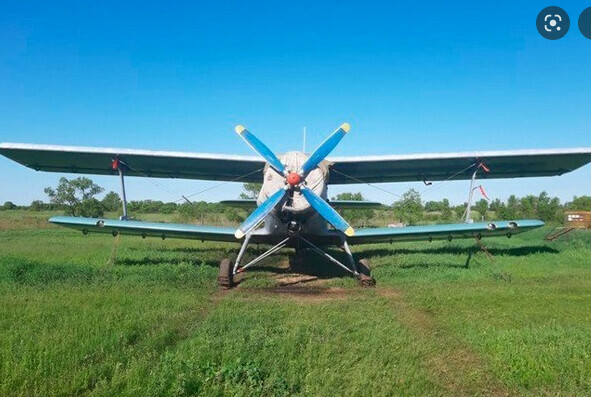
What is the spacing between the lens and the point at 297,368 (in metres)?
4.50

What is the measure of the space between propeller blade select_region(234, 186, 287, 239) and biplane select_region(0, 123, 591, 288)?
1.0 inches

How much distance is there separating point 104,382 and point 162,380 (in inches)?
21.0

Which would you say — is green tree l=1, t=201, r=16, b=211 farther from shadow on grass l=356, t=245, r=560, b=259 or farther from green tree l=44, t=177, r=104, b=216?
shadow on grass l=356, t=245, r=560, b=259

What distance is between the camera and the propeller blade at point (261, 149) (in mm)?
10828

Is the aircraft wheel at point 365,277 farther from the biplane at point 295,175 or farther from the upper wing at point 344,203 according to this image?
the upper wing at point 344,203

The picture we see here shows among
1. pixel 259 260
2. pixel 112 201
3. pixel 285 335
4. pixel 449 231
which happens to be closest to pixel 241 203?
pixel 259 260

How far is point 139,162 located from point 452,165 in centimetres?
1058

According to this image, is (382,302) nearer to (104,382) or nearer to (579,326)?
(579,326)

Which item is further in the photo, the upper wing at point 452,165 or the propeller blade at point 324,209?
the upper wing at point 452,165

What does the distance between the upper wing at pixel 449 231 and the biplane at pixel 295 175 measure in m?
0.03

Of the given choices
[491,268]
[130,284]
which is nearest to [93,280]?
[130,284]

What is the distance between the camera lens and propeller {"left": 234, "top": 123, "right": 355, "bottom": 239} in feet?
33.8

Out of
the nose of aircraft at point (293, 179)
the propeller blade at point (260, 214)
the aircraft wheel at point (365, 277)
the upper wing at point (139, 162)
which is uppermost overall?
the upper wing at point (139, 162)

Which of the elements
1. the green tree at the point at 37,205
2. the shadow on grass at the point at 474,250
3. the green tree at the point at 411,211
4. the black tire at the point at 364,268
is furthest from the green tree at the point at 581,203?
the green tree at the point at 37,205
